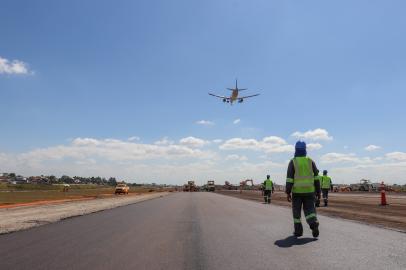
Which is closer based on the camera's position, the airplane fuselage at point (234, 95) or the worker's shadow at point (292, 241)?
the worker's shadow at point (292, 241)

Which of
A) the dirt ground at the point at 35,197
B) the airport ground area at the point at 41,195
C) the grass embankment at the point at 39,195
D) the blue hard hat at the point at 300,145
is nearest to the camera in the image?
the blue hard hat at the point at 300,145

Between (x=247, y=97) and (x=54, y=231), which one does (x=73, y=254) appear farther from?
(x=247, y=97)

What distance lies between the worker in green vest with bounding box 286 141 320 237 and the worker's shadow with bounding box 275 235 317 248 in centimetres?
28

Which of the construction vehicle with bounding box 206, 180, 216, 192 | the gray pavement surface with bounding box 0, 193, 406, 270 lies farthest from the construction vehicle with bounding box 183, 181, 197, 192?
the gray pavement surface with bounding box 0, 193, 406, 270

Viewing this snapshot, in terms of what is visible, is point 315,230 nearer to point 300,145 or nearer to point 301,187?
point 301,187

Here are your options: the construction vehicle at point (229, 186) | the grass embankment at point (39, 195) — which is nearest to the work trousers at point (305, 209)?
the grass embankment at point (39, 195)

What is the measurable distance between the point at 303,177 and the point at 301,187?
0.23 m

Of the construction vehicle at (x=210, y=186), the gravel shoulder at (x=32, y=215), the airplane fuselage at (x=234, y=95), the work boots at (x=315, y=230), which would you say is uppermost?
the airplane fuselage at (x=234, y=95)

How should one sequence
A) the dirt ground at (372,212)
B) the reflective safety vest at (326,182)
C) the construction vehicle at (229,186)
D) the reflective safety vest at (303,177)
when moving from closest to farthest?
the reflective safety vest at (303,177) < the dirt ground at (372,212) < the reflective safety vest at (326,182) < the construction vehicle at (229,186)

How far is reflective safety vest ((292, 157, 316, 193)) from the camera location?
1061cm

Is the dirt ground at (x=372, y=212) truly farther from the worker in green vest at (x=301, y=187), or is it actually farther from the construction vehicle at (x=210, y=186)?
the construction vehicle at (x=210, y=186)

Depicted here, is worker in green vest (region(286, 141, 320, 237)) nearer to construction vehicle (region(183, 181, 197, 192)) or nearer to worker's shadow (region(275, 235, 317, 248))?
worker's shadow (region(275, 235, 317, 248))

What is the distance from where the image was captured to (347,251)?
829 centimetres

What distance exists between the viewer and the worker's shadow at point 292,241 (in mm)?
9273
